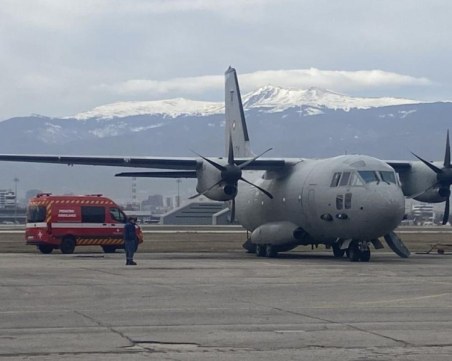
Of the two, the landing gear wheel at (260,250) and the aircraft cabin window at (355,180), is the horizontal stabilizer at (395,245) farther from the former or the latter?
the landing gear wheel at (260,250)

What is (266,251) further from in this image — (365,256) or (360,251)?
(365,256)

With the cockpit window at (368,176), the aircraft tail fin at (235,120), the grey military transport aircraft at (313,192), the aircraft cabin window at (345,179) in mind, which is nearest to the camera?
the grey military transport aircraft at (313,192)

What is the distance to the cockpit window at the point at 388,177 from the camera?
34250 mm

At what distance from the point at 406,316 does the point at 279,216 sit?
21113 millimetres

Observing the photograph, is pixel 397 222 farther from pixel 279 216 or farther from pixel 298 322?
pixel 298 322

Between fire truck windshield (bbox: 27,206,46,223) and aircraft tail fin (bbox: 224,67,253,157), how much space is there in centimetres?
861

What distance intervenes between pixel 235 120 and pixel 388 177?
12.9 meters

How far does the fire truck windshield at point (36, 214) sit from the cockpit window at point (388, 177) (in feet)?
48.1

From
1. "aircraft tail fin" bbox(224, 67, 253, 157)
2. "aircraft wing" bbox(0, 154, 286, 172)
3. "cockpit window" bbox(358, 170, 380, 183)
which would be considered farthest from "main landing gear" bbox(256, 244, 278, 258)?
"aircraft tail fin" bbox(224, 67, 253, 157)

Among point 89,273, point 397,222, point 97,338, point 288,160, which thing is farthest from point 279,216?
point 97,338

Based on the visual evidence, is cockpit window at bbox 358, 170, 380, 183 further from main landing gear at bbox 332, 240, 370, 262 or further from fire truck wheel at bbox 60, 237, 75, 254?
fire truck wheel at bbox 60, 237, 75, 254

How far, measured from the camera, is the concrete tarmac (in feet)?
46.0

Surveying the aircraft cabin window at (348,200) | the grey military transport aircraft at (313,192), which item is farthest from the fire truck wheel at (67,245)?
the aircraft cabin window at (348,200)

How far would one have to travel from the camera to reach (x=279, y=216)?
127ft
